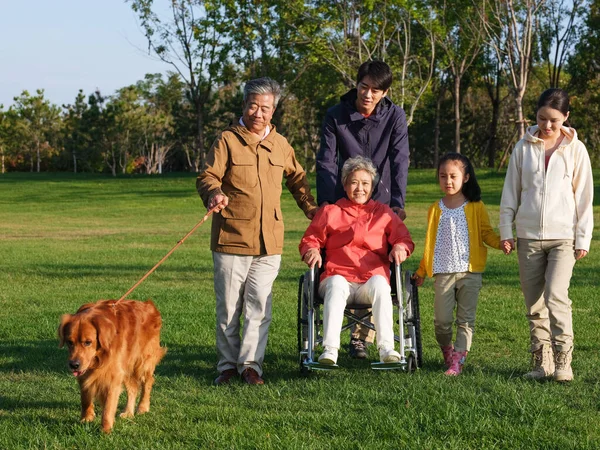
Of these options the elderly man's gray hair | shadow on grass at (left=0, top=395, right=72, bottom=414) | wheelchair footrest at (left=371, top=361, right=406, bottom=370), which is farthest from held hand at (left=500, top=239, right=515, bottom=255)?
shadow on grass at (left=0, top=395, right=72, bottom=414)

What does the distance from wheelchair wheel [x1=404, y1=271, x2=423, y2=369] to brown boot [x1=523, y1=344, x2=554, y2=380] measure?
2.57 ft

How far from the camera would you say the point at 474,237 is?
20.4 feet

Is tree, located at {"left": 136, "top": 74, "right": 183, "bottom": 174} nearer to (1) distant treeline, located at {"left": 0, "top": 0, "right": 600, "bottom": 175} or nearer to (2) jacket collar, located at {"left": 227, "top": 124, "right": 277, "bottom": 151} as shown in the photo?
(1) distant treeline, located at {"left": 0, "top": 0, "right": 600, "bottom": 175}

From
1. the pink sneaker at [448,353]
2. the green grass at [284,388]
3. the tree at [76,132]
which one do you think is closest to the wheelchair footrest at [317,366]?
the green grass at [284,388]

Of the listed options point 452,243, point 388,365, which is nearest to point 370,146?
point 452,243

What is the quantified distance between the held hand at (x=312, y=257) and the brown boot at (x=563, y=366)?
178 centimetres

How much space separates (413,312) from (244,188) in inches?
60.3

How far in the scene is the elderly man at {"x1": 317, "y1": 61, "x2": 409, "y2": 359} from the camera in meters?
6.58

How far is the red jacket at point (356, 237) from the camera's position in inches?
242

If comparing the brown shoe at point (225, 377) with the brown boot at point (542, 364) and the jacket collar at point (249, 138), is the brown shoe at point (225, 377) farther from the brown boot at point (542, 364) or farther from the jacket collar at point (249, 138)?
the brown boot at point (542, 364)

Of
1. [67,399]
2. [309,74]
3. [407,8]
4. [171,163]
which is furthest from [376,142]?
[171,163]

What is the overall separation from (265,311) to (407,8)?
94.2ft

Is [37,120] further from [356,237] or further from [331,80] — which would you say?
[356,237]

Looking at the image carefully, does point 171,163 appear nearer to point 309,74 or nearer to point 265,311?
point 309,74
